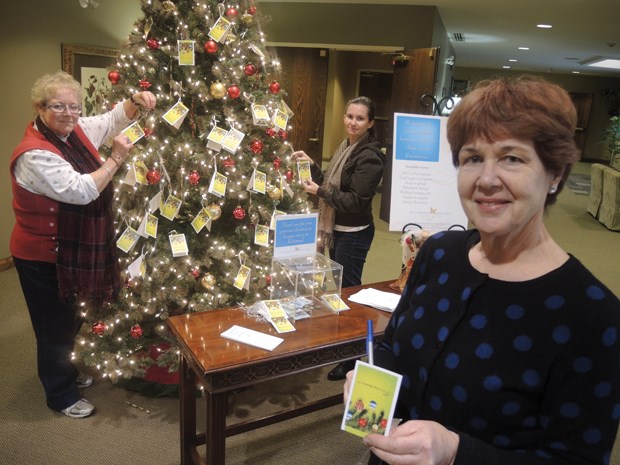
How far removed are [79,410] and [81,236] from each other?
0.89m

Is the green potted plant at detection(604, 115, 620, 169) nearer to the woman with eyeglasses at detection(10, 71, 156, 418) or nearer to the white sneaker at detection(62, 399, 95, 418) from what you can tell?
the woman with eyeglasses at detection(10, 71, 156, 418)

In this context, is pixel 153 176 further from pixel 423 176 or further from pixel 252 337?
pixel 423 176

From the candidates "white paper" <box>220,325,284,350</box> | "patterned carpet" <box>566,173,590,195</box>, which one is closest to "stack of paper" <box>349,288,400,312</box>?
"white paper" <box>220,325,284,350</box>

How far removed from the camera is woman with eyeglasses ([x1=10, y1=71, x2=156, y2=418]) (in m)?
1.95

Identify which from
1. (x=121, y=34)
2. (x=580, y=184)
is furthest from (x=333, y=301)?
(x=580, y=184)

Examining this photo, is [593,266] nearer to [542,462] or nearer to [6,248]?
[542,462]

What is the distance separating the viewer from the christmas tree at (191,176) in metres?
2.22

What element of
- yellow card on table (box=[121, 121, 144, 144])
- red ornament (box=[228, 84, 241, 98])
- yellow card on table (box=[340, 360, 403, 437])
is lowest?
yellow card on table (box=[340, 360, 403, 437])

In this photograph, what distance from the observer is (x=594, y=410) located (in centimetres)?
74

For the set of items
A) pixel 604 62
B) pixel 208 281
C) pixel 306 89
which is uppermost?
pixel 604 62

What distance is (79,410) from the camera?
7.61 feet

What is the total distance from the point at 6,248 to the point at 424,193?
3.56 meters

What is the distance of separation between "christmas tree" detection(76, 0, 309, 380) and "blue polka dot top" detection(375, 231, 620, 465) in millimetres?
1559

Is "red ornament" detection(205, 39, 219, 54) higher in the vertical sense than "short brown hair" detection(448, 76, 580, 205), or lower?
higher
